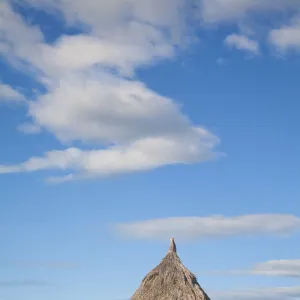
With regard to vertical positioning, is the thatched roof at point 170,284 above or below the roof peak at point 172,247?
below

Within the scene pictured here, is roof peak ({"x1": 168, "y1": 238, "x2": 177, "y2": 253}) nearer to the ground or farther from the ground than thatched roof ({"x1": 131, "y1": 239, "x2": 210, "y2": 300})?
farther from the ground

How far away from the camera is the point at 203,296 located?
134 ft

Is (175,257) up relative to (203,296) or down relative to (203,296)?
up

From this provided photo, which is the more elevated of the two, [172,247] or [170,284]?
[172,247]

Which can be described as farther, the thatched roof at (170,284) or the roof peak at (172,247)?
the roof peak at (172,247)

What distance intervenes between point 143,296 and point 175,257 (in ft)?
10.1

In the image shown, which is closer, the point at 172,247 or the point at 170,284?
the point at 170,284

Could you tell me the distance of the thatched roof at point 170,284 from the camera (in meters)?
41.1

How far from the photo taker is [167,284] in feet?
136

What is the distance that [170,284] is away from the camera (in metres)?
41.6

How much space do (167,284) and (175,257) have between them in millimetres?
1912

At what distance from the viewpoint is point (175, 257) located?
42.8 meters

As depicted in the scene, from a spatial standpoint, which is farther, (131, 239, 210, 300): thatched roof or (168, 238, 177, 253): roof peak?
(168, 238, 177, 253): roof peak

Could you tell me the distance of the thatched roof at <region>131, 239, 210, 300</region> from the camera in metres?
41.1
